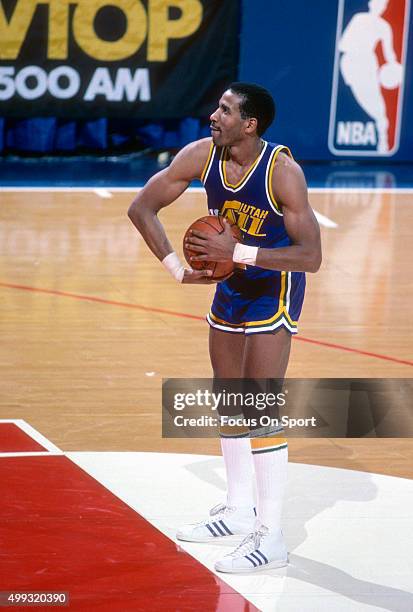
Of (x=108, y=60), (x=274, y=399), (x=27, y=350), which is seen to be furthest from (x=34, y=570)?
(x=108, y=60)

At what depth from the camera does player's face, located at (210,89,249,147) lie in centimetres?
537

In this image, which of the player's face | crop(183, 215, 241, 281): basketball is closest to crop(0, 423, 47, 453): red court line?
crop(183, 215, 241, 281): basketball

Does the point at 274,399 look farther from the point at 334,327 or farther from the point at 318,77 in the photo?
the point at 318,77

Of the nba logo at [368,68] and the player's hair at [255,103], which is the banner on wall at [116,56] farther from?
the player's hair at [255,103]

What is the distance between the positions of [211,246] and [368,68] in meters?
11.1

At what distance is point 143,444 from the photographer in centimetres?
707

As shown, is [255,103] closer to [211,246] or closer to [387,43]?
[211,246]

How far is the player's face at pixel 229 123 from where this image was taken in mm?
5367

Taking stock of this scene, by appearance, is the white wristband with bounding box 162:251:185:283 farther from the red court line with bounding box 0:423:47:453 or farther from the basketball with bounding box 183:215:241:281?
the red court line with bounding box 0:423:47:453

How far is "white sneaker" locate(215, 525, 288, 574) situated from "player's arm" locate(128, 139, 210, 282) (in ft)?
3.82

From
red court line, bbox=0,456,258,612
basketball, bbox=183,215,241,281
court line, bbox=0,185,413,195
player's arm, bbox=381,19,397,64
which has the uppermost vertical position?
player's arm, bbox=381,19,397,64

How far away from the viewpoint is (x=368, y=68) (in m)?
15.9

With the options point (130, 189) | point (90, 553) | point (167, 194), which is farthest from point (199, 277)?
point (130, 189)

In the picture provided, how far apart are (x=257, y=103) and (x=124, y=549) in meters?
2.02
